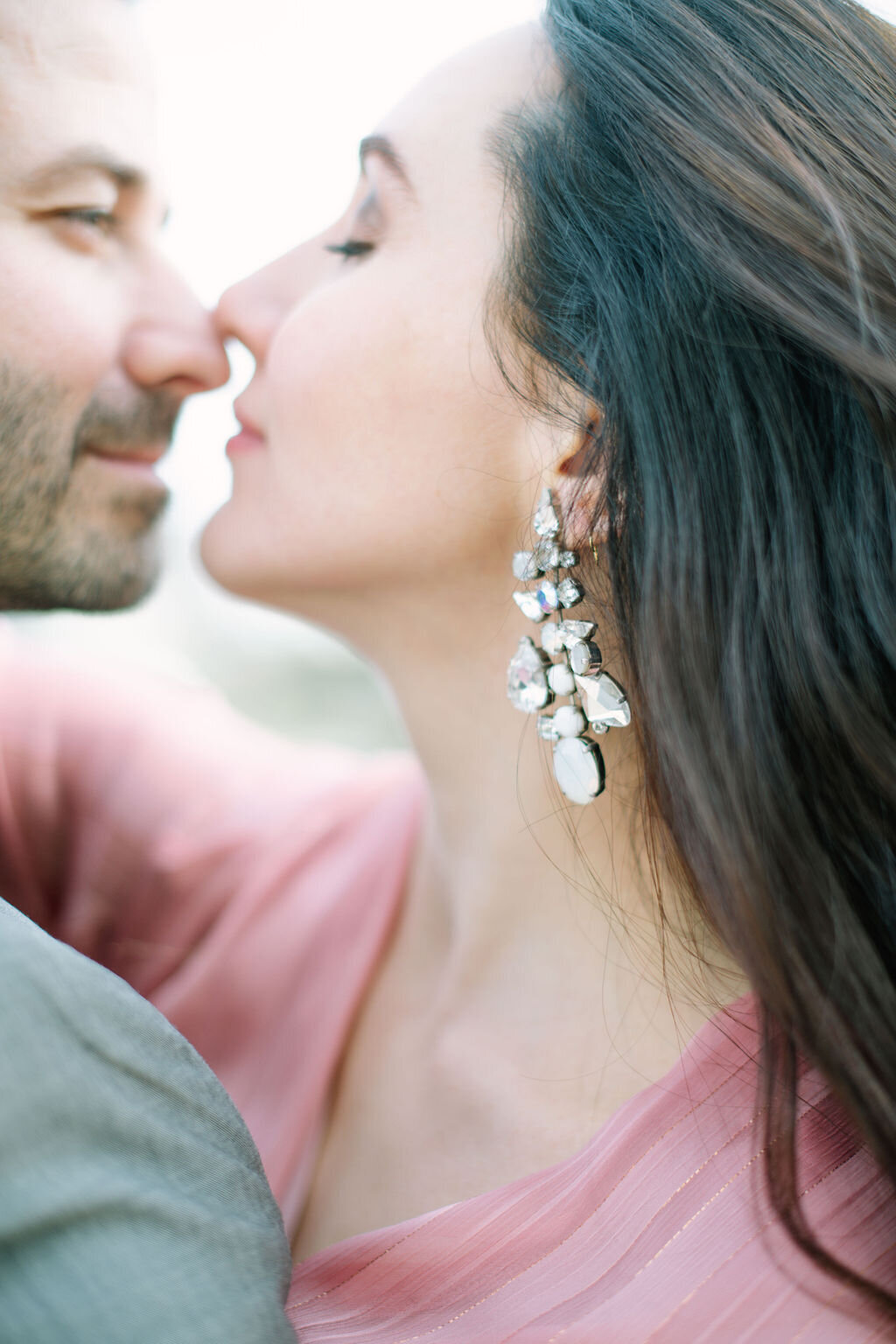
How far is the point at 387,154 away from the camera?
106cm

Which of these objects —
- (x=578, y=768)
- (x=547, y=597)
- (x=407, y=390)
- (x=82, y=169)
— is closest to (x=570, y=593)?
(x=547, y=597)

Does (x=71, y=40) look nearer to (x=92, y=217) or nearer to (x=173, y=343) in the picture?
(x=92, y=217)

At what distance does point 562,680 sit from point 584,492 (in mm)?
174

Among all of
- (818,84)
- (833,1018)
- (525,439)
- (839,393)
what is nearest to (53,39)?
(525,439)

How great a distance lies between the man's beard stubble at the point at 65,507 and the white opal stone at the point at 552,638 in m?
0.65

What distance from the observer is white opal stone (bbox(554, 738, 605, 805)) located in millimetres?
892

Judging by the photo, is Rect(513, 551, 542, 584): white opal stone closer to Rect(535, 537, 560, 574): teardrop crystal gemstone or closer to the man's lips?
Rect(535, 537, 560, 574): teardrop crystal gemstone

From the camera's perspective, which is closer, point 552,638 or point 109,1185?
point 109,1185

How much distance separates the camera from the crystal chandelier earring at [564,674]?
891 mm

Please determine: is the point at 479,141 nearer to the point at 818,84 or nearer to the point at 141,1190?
the point at 818,84

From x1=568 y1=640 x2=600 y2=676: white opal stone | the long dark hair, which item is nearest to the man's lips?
the long dark hair

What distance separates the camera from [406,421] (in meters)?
1.00

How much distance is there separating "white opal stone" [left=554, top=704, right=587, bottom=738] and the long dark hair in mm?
67

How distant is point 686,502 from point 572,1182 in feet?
1.86
